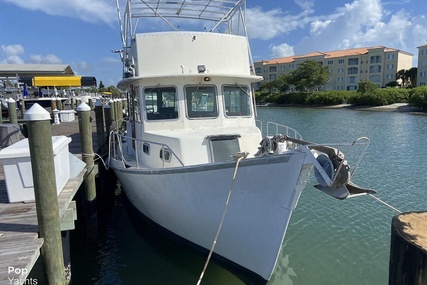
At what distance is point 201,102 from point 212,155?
1.47 metres

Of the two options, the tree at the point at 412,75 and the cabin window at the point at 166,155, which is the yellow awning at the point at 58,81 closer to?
the cabin window at the point at 166,155

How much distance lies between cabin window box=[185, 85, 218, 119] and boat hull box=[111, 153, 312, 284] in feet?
5.94

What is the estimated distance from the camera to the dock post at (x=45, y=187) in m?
3.98

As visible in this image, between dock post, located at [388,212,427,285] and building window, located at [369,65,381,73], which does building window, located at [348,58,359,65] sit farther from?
dock post, located at [388,212,427,285]

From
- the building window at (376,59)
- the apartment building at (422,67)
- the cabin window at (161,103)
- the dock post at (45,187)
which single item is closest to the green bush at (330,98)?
the apartment building at (422,67)

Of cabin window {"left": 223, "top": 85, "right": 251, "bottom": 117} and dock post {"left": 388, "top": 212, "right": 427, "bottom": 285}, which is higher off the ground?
cabin window {"left": 223, "top": 85, "right": 251, "bottom": 117}

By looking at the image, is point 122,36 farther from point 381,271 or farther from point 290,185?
point 381,271

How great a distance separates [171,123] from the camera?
23.1 ft

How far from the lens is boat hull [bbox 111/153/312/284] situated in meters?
4.67

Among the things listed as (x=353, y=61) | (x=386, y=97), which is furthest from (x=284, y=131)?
(x=353, y=61)

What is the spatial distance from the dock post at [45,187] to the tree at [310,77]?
73.7 m

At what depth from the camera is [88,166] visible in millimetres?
7523

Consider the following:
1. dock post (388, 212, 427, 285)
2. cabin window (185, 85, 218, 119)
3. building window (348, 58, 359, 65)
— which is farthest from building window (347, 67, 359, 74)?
dock post (388, 212, 427, 285)

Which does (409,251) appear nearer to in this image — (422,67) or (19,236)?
(19,236)
